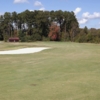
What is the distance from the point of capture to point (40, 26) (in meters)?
81.0

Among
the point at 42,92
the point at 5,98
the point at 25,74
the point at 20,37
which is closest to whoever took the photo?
the point at 5,98

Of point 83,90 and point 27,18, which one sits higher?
point 27,18

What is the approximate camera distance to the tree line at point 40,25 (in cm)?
7602

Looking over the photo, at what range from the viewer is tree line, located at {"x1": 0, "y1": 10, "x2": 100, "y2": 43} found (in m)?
76.0

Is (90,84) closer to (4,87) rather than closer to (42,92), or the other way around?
(42,92)

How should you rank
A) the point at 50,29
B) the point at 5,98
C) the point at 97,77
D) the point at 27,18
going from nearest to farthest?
the point at 5,98 → the point at 97,77 → the point at 50,29 → the point at 27,18

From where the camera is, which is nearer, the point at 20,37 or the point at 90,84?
the point at 90,84

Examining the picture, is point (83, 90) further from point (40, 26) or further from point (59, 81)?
point (40, 26)

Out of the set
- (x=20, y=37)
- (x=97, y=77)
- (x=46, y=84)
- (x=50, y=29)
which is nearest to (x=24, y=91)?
(x=46, y=84)

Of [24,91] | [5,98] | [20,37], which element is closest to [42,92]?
[24,91]

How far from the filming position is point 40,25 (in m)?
80.7

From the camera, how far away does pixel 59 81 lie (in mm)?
7336

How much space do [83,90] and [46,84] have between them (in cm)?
117

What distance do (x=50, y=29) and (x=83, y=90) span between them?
73.3m
